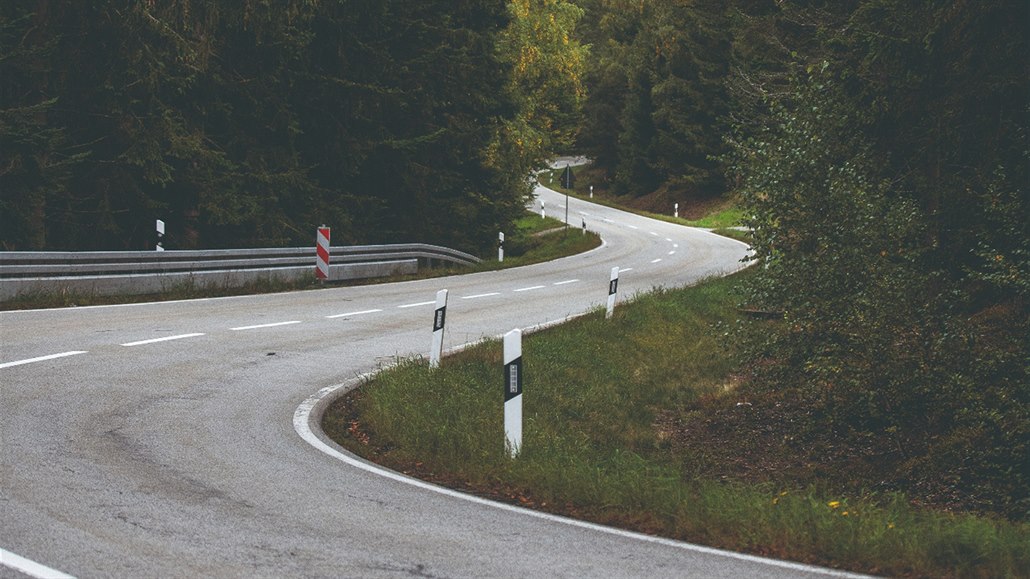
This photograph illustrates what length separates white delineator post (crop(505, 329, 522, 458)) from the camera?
840 cm

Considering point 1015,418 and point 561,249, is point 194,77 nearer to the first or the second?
point 1015,418

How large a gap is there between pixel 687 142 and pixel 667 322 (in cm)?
4702

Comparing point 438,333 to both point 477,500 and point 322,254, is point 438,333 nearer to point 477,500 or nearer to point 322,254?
point 477,500

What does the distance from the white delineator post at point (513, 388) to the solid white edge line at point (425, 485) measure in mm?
1110

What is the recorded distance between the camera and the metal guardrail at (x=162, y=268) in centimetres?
1609

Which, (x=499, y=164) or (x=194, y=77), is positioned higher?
(x=194, y=77)

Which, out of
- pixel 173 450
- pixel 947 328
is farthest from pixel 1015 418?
pixel 173 450

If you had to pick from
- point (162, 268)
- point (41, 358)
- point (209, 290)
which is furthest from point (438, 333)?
point (162, 268)

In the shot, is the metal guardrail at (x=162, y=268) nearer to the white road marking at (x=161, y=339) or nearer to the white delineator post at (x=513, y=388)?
the white road marking at (x=161, y=339)

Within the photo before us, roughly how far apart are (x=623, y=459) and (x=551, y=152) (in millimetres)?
42056

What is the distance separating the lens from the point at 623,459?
8.22m

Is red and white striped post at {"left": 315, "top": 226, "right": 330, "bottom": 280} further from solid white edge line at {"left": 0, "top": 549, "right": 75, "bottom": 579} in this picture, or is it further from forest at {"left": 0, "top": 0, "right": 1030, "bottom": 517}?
solid white edge line at {"left": 0, "top": 549, "right": 75, "bottom": 579}

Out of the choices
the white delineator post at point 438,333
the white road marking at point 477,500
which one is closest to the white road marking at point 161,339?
the white road marking at point 477,500

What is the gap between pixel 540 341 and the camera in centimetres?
1483
